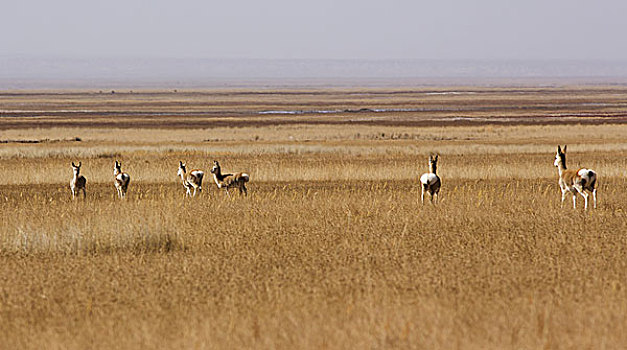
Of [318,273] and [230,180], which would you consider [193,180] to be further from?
[318,273]

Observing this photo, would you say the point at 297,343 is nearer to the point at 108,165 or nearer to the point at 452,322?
the point at 452,322

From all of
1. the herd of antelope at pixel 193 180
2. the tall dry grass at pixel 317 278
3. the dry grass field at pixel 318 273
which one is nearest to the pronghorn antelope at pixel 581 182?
the dry grass field at pixel 318 273

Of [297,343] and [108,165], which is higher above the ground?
[297,343]

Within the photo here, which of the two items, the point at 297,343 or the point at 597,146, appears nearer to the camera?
the point at 297,343

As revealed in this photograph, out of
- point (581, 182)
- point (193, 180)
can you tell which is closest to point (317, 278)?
point (581, 182)

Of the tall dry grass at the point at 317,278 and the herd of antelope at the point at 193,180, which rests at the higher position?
the tall dry grass at the point at 317,278

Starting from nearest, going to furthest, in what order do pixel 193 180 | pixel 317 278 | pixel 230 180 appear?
1. pixel 317 278
2. pixel 193 180
3. pixel 230 180

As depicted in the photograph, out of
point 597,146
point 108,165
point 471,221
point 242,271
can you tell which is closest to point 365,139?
point 597,146

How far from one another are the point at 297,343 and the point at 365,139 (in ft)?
153

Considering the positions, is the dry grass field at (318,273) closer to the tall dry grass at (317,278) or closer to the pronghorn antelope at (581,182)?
the tall dry grass at (317,278)

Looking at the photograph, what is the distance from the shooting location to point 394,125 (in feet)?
230

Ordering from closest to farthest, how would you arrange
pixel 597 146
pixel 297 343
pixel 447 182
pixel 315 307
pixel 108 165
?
pixel 297 343
pixel 315 307
pixel 447 182
pixel 108 165
pixel 597 146

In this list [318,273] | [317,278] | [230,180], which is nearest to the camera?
[317,278]

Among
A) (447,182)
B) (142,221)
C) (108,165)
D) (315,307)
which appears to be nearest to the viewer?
(315,307)
